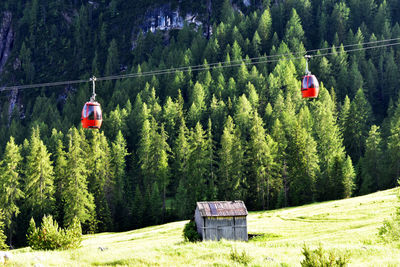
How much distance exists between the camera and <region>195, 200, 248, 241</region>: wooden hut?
183 feet

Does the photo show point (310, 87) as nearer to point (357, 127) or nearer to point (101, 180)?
point (101, 180)

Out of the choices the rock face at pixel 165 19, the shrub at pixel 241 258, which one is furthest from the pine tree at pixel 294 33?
the shrub at pixel 241 258

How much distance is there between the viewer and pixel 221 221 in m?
56.7

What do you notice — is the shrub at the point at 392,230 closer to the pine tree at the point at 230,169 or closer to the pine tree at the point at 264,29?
the pine tree at the point at 230,169

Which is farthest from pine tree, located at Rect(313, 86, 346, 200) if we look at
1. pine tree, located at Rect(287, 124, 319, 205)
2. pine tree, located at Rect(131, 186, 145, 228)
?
pine tree, located at Rect(131, 186, 145, 228)

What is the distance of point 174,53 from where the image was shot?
159m

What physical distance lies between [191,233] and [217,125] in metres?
63.3

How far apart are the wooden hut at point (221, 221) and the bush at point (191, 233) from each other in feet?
1.64

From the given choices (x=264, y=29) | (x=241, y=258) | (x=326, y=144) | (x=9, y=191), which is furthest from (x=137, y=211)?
(x=264, y=29)

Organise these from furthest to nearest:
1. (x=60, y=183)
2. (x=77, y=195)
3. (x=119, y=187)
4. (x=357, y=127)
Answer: (x=357, y=127)
(x=119, y=187)
(x=60, y=183)
(x=77, y=195)

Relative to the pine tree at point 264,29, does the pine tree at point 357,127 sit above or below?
below

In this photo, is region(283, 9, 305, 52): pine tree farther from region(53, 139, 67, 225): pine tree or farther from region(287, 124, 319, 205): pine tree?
region(53, 139, 67, 225): pine tree

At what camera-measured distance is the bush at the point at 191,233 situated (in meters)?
53.9

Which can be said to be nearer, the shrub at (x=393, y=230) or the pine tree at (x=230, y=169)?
the shrub at (x=393, y=230)
